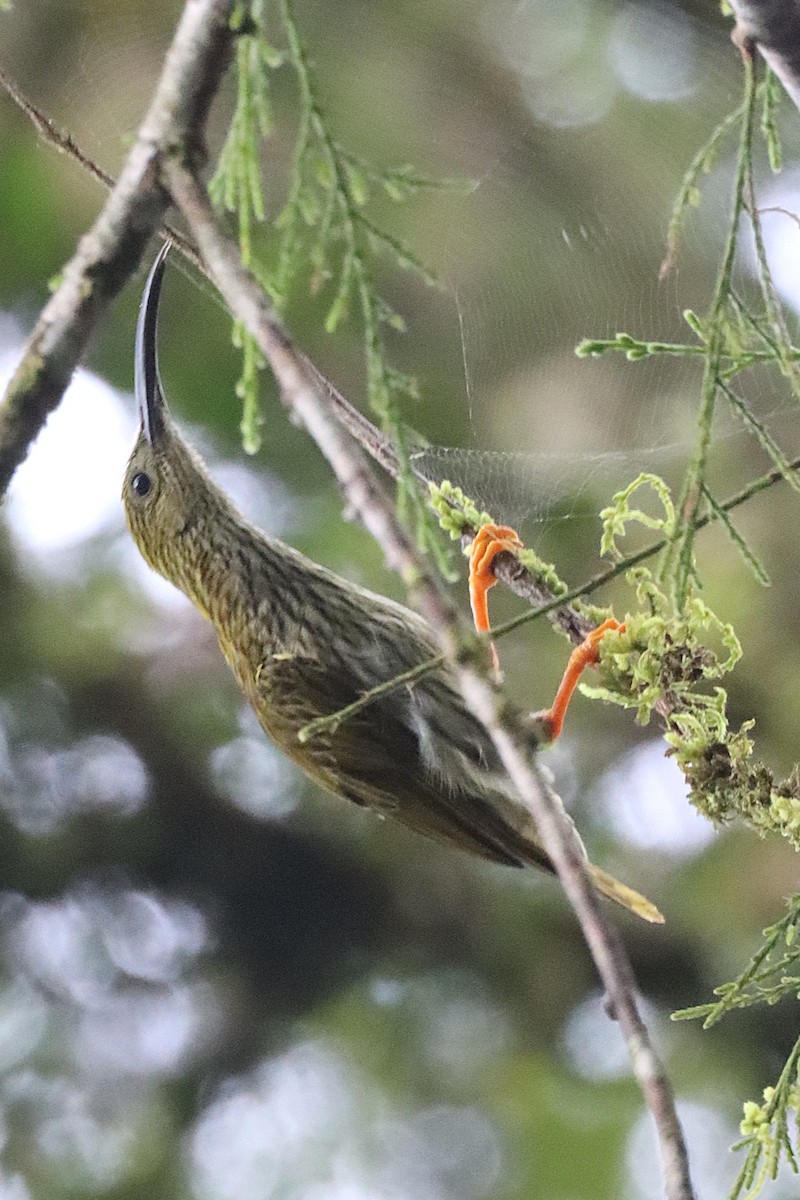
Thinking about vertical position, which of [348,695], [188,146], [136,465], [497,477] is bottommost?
[188,146]

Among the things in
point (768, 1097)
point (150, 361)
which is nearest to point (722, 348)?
point (768, 1097)

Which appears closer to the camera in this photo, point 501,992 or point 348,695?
point 348,695

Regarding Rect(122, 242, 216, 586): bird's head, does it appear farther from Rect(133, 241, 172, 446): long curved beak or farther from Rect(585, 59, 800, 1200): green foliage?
Rect(585, 59, 800, 1200): green foliage

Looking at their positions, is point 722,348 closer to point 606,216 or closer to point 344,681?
point 606,216

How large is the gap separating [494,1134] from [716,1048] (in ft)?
1.83

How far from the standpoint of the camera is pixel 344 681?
2.02m

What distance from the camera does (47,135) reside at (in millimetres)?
1378

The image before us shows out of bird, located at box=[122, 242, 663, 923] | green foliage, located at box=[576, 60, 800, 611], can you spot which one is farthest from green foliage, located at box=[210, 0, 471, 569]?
bird, located at box=[122, 242, 663, 923]

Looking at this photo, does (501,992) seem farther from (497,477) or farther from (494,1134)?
(497,477)

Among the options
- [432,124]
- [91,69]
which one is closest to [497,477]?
[432,124]

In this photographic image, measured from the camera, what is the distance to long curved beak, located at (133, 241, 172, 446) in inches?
66.9

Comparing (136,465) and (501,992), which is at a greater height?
(136,465)

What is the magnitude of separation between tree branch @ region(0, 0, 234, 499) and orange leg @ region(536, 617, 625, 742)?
75 centimetres

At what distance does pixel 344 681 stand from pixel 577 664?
565mm
